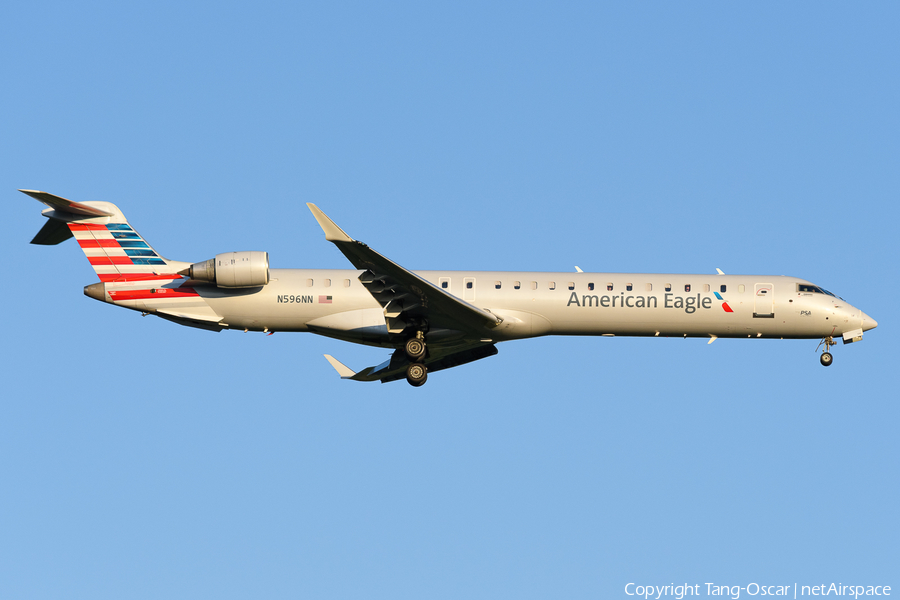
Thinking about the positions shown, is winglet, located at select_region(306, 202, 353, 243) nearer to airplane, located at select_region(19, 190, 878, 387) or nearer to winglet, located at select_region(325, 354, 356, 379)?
airplane, located at select_region(19, 190, 878, 387)

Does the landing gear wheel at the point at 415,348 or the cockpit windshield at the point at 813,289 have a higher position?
the cockpit windshield at the point at 813,289

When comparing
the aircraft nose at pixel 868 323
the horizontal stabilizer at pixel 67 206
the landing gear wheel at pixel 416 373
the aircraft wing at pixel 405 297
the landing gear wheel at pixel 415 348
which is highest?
the horizontal stabilizer at pixel 67 206

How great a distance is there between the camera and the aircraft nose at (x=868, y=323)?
30781 millimetres

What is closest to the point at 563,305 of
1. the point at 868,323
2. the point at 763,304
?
the point at 763,304

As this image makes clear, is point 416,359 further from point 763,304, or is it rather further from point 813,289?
point 813,289

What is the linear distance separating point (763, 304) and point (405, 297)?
10.9 meters

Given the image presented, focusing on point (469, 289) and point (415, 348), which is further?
point (469, 289)

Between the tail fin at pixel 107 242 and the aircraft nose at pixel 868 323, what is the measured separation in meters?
20.6

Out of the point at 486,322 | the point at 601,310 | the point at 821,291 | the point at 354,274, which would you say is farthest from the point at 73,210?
the point at 821,291

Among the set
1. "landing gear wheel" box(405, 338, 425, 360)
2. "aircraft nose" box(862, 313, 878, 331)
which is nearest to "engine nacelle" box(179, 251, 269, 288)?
"landing gear wheel" box(405, 338, 425, 360)

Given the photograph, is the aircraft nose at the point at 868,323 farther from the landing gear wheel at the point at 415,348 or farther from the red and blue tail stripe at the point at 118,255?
the red and blue tail stripe at the point at 118,255

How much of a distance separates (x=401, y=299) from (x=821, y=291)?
13060 millimetres

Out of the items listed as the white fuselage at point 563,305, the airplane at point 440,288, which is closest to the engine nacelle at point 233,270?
the airplane at point 440,288

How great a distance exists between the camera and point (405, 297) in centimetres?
2819
